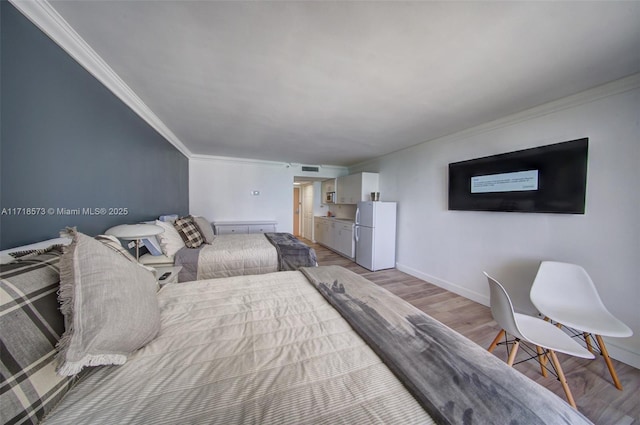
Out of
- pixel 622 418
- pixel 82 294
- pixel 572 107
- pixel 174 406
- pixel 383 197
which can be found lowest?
pixel 622 418

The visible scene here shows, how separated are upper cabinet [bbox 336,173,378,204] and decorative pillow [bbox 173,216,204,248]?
10.4ft

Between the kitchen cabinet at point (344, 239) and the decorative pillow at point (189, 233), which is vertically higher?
the decorative pillow at point (189, 233)

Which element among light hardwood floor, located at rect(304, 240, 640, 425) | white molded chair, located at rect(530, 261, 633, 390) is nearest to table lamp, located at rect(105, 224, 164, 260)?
light hardwood floor, located at rect(304, 240, 640, 425)

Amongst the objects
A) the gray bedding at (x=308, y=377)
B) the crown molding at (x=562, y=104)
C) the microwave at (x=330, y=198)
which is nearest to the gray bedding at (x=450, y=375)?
the gray bedding at (x=308, y=377)

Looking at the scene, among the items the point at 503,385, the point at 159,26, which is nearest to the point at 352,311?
the point at 503,385

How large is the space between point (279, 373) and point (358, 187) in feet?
13.6

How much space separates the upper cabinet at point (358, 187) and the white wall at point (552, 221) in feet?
3.60

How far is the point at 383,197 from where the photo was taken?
443 centimetres

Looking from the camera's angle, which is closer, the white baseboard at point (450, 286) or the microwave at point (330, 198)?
the white baseboard at point (450, 286)

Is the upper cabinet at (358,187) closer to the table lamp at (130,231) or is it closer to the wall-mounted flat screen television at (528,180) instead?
the wall-mounted flat screen television at (528,180)

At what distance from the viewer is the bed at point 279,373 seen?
570mm

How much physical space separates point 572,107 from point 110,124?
433 cm

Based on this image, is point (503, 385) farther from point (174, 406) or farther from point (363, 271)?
point (363, 271)

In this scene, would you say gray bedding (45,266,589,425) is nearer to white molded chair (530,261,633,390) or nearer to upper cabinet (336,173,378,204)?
white molded chair (530,261,633,390)
